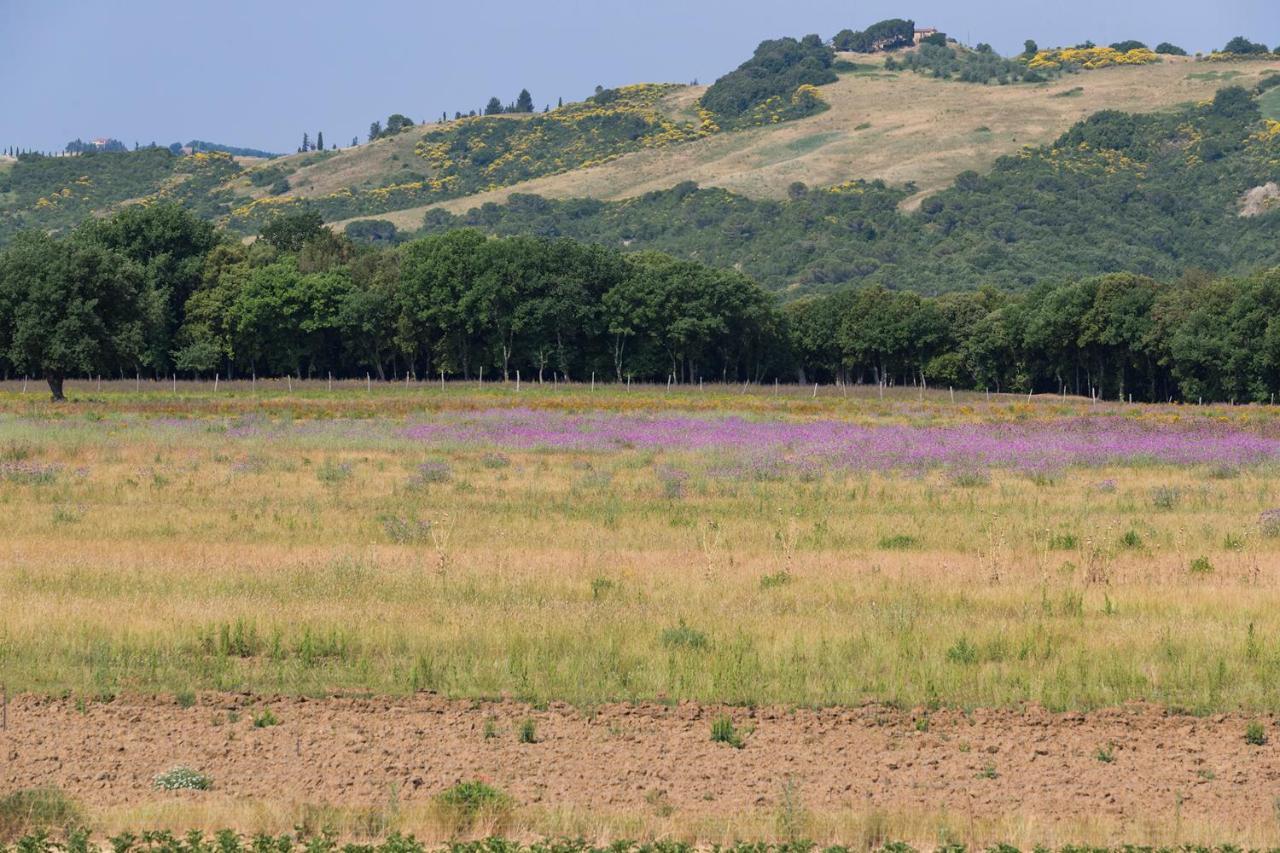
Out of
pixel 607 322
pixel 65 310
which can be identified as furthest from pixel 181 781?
pixel 607 322

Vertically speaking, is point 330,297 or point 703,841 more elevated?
point 330,297

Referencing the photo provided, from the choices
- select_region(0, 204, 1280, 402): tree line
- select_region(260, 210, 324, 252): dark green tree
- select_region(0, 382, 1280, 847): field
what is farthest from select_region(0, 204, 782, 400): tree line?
select_region(0, 382, 1280, 847): field

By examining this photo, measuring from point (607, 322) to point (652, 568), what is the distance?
101262 millimetres

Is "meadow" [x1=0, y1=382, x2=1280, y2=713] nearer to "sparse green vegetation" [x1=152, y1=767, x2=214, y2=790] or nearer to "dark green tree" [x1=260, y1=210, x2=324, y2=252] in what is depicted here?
"sparse green vegetation" [x1=152, y1=767, x2=214, y2=790]

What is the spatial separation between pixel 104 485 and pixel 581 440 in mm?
17976

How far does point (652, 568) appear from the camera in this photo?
971 inches

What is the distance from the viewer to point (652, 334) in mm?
125688

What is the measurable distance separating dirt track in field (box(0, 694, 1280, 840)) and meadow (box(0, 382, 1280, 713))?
64 cm

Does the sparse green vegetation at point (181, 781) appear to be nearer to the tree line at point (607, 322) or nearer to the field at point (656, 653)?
the field at point (656, 653)

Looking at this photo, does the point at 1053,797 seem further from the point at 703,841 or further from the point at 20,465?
the point at 20,465

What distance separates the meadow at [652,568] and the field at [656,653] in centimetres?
10

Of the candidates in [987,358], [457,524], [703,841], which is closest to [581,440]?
[457,524]

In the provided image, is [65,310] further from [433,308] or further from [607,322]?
[607,322]

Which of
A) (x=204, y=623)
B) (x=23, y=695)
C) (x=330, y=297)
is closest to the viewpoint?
(x=23, y=695)
